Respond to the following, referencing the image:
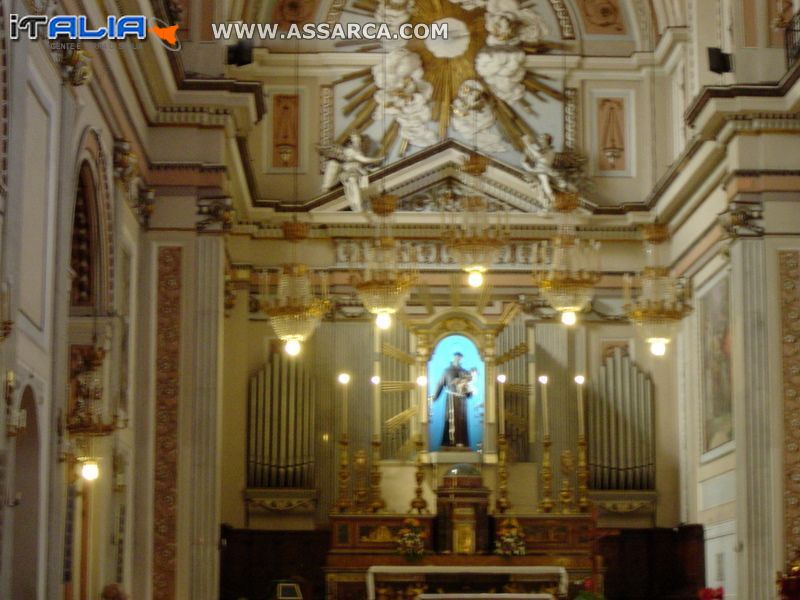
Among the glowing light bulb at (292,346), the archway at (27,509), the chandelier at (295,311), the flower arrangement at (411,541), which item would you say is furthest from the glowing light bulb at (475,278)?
the archway at (27,509)

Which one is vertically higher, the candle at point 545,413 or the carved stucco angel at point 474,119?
the carved stucco angel at point 474,119

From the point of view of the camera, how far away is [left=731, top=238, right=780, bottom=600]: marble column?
20.0m

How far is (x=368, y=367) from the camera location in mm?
25688

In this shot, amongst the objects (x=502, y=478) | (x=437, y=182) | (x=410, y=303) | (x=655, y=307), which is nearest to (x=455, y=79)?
(x=437, y=182)

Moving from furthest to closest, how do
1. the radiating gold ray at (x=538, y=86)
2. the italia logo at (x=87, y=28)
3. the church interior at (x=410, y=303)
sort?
1. the radiating gold ray at (x=538, y=86)
2. the church interior at (x=410, y=303)
3. the italia logo at (x=87, y=28)

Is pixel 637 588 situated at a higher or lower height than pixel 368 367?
→ lower

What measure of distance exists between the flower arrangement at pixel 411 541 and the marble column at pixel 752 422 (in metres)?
4.14

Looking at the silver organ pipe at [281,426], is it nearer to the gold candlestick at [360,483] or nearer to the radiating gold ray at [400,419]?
the gold candlestick at [360,483]

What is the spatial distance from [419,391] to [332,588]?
4.67m

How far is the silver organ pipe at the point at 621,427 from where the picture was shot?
25.3 m

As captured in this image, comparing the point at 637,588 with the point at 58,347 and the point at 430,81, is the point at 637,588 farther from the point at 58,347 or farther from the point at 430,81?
the point at 58,347

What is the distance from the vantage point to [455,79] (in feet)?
Result: 87.2

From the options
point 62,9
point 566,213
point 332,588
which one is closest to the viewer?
point 62,9

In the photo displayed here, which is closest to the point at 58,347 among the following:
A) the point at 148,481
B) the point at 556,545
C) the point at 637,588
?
the point at 148,481
